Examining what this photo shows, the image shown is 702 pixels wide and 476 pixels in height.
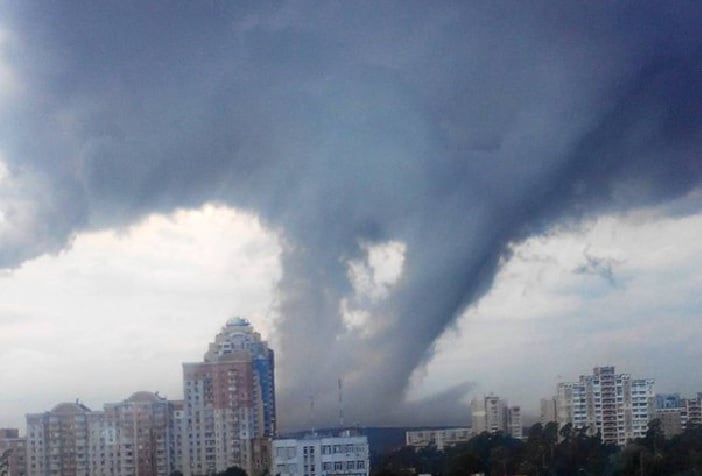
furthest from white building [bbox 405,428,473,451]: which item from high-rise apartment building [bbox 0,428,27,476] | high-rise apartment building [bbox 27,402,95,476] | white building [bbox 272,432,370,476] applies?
high-rise apartment building [bbox 0,428,27,476]

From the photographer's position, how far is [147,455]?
1299 cm

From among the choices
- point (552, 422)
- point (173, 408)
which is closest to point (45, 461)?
point (173, 408)

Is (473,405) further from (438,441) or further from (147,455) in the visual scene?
(147,455)

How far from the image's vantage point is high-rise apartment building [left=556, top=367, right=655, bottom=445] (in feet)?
46.1

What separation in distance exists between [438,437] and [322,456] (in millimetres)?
1556

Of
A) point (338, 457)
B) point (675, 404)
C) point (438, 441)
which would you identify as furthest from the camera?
point (675, 404)

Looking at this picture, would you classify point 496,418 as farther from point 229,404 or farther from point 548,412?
point 229,404

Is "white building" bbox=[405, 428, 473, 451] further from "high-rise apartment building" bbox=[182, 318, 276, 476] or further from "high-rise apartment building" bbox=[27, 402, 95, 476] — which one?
"high-rise apartment building" bbox=[27, 402, 95, 476]

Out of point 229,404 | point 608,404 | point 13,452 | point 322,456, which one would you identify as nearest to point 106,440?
point 13,452

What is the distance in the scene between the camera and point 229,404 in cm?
1293

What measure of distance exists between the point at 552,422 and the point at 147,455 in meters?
4.51

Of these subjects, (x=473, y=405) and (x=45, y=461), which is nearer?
(x=45, y=461)

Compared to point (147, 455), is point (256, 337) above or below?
above

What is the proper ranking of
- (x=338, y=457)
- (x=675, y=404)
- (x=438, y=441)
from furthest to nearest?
(x=675, y=404) → (x=438, y=441) → (x=338, y=457)
